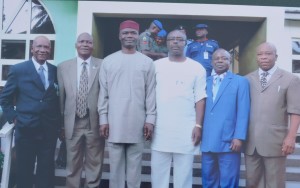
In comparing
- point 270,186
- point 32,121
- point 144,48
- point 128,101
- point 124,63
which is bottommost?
point 270,186

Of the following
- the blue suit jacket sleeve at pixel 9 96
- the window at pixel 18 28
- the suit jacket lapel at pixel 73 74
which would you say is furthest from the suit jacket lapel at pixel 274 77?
the window at pixel 18 28

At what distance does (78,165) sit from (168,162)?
70 cm

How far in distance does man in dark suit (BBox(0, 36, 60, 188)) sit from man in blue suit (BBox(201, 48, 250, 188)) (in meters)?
1.23

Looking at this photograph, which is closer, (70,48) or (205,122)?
(205,122)

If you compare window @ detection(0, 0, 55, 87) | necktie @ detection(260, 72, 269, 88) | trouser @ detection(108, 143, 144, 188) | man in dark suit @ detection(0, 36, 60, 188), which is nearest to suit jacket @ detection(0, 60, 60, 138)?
man in dark suit @ detection(0, 36, 60, 188)

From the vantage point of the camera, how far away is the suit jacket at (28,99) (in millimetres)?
2898

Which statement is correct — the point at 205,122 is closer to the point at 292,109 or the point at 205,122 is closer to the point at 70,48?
the point at 292,109

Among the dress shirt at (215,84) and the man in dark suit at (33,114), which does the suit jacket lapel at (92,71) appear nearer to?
the man in dark suit at (33,114)

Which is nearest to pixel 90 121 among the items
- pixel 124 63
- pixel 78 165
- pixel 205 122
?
pixel 78 165

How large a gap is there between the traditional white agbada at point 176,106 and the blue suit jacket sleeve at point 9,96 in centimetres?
113

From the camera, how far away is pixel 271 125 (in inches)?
112

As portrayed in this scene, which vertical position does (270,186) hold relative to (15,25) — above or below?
below

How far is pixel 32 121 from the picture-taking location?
2891mm

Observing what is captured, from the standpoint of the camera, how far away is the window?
148 inches
